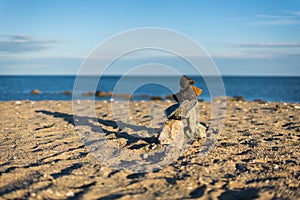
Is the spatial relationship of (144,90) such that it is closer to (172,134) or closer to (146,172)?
(172,134)

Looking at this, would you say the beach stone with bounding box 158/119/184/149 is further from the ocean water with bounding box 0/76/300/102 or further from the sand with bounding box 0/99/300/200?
the ocean water with bounding box 0/76/300/102

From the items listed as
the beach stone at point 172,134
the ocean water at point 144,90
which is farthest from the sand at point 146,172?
the ocean water at point 144,90

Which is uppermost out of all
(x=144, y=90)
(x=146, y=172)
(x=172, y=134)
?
(x=144, y=90)

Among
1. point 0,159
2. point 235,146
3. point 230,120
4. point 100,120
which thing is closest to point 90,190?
point 0,159

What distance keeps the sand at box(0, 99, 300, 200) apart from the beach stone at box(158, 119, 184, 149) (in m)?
0.28

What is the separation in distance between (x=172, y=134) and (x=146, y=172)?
193cm

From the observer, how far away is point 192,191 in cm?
525

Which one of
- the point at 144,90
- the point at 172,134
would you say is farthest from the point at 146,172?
the point at 144,90

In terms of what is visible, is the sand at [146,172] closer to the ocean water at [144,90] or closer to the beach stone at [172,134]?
the beach stone at [172,134]

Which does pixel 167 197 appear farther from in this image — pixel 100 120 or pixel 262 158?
pixel 100 120

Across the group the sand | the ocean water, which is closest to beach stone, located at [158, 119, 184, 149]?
the sand

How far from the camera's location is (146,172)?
6.12 meters

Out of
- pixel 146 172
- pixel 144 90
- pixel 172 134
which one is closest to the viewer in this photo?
pixel 146 172

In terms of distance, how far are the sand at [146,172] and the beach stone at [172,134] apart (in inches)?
11.0
